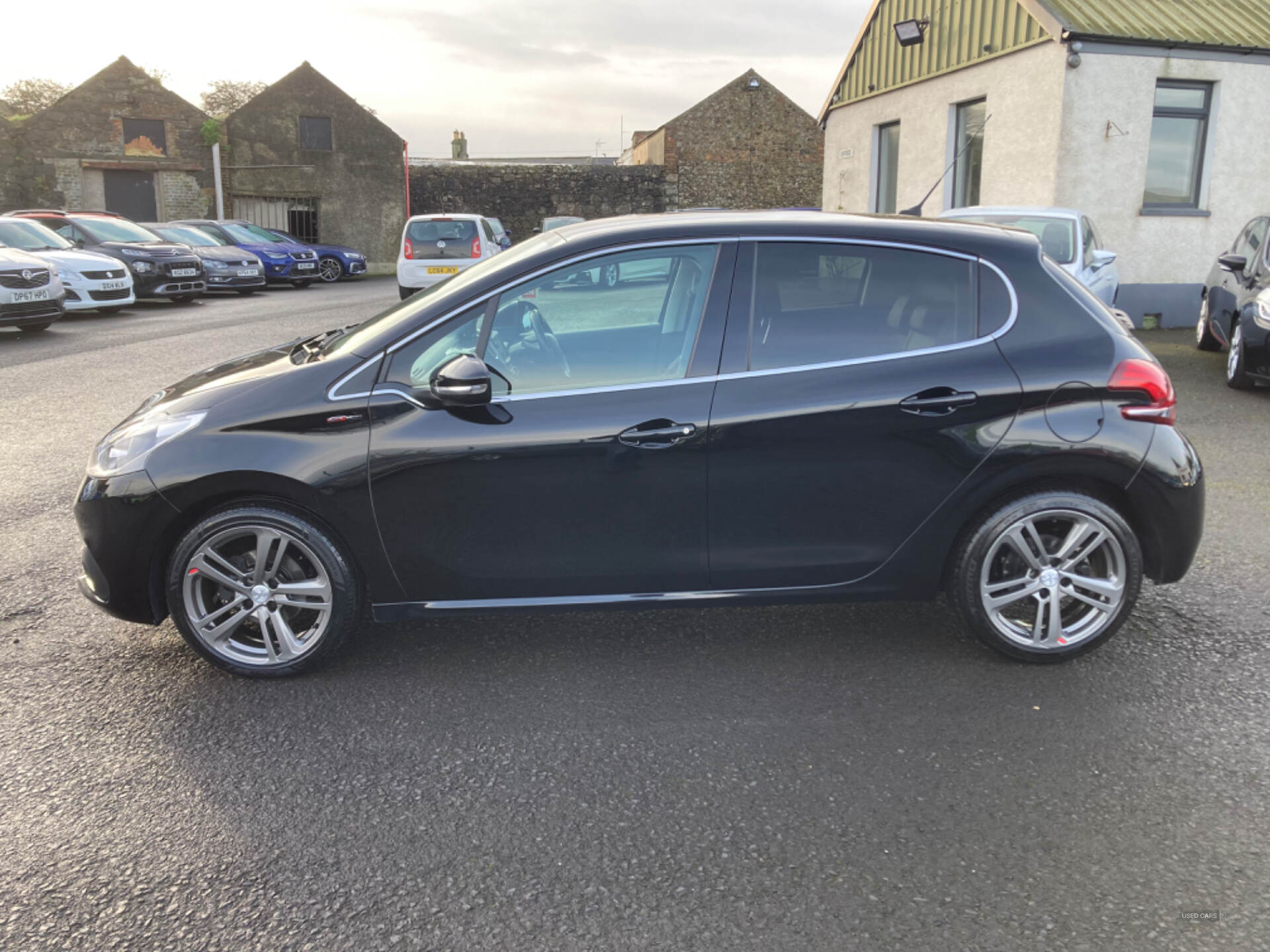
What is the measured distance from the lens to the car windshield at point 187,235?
71.8 feet

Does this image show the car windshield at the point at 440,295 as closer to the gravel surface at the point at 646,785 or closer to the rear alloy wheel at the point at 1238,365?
the gravel surface at the point at 646,785

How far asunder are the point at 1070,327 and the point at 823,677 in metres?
1.63

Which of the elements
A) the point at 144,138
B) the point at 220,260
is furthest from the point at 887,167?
the point at 144,138

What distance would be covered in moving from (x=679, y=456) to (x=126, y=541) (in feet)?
6.66

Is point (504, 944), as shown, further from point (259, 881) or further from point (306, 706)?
point (306, 706)

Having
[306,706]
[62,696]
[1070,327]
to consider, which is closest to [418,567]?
[306,706]

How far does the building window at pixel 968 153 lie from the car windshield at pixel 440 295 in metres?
13.8

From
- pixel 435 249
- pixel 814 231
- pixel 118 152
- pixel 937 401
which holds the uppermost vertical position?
pixel 118 152

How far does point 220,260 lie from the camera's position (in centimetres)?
2156

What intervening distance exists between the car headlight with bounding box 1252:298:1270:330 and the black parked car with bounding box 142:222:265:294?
61.2 ft

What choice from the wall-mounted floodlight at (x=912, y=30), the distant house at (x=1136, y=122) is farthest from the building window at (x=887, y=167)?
the distant house at (x=1136, y=122)

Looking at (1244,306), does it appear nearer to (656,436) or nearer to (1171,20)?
(1171,20)

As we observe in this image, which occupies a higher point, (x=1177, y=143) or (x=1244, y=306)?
(x=1177, y=143)

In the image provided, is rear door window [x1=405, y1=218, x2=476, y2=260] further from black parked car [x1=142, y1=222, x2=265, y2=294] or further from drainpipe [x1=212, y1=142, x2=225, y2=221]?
drainpipe [x1=212, y1=142, x2=225, y2=221]
